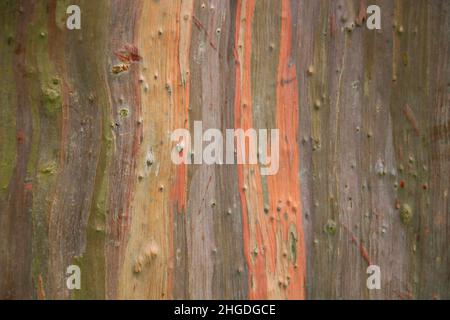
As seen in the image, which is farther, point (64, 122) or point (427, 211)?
point (427, 211)

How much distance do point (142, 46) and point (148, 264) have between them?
496mm

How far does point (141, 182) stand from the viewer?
43.5 inches

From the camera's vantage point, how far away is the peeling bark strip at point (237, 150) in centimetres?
108

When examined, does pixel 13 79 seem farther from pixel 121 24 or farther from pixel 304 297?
pixel 304 297

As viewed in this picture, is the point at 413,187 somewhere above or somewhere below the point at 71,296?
above

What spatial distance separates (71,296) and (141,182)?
0.98 ft

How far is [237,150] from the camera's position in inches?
44.4

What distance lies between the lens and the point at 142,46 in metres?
1.10

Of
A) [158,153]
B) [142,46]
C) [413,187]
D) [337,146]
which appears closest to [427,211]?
[413,187]

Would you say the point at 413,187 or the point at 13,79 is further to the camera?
the point at 413,187

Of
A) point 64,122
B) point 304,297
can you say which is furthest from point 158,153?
point 304,297

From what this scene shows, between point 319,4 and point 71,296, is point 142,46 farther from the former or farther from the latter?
point 71,296

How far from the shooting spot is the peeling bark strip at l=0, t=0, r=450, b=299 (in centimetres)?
108

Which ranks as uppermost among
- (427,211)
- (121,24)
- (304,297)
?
(121,24)
